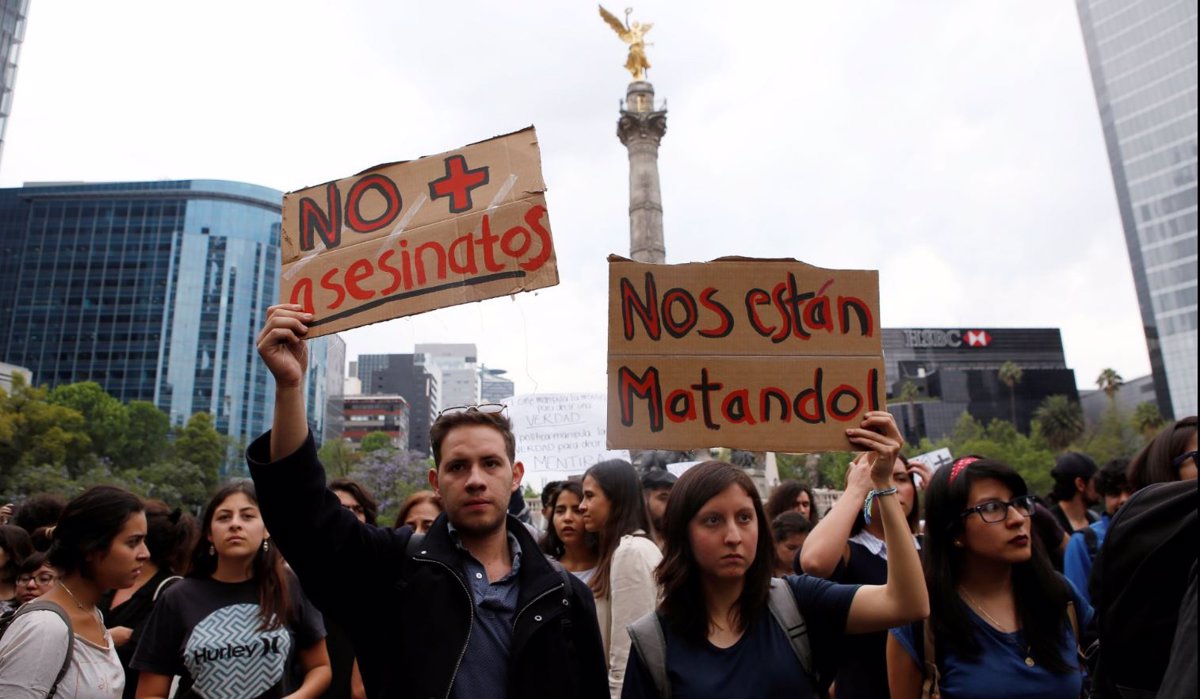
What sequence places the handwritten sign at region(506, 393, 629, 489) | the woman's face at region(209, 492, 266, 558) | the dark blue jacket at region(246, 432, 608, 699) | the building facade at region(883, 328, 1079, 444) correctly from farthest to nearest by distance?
the building facade at region(883, 328, 1079, 444) → the handwritten sign at region(506, 393, 629, 489) → the woman's face at region(209, 492, 266, 558) → the dark blue jacket at region(246, 432, 608, 699)

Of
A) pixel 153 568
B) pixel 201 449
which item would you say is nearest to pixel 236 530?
pixel 153 568

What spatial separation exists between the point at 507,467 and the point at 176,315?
7760 centimetres

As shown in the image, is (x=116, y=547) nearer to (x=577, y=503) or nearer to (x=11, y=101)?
(x=577, y=503)

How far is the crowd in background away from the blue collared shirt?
24 cm

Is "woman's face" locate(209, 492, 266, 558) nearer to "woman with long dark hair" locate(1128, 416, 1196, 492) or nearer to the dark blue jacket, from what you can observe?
the dark blue jacket

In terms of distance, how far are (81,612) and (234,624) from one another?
51cm

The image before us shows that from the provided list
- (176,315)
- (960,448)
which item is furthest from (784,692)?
(176,315)

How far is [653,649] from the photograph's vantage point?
7.37 feet

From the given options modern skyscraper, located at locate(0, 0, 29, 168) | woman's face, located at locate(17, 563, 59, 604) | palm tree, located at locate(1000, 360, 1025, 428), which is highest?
modern skyscraper, located at locate(0, 0, 29, 168)

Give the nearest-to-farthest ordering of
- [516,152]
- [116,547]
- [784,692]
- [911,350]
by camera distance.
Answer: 1. [784,692]
2. [516,152]
3. [116,547]
4. [911,350]

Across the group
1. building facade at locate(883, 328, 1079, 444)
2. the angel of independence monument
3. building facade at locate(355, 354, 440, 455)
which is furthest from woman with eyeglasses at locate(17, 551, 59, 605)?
building facade at locate(355, 354, 440, 455)

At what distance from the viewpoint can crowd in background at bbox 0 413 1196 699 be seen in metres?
2.24

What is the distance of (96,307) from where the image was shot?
7319cm

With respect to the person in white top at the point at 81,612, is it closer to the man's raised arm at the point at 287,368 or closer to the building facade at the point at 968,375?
the man's raised arm at the point at 287,368
